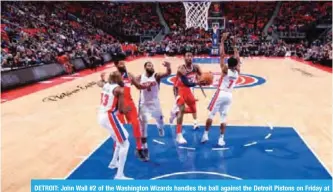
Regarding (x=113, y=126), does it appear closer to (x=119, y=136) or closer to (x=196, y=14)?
(x=119, y=136)

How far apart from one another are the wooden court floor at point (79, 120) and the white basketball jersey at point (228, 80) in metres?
2.05

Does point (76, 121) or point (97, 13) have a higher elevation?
point (97, 13)

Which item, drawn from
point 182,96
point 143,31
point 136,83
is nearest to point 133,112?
point 136,83

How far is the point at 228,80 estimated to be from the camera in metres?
6.99

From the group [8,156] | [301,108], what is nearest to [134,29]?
[301,108]

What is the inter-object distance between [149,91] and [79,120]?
3.46 m

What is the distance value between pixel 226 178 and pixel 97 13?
125 ft

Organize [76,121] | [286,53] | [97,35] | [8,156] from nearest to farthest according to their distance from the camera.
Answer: [8,156] < [76,121] < [286,53] < [97,35]

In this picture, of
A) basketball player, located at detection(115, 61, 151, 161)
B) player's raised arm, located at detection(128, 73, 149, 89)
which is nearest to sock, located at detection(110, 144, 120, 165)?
basketball player, located at detection(115, 61, 151, 161)

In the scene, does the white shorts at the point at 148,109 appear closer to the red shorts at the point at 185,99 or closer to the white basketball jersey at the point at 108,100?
the red shorts at the point at 185,99

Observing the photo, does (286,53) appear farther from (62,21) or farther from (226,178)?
(226,178)

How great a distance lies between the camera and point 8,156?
22.9 ft

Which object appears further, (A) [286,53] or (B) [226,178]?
(A) [286,53]

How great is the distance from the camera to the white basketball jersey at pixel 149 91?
263 inches
